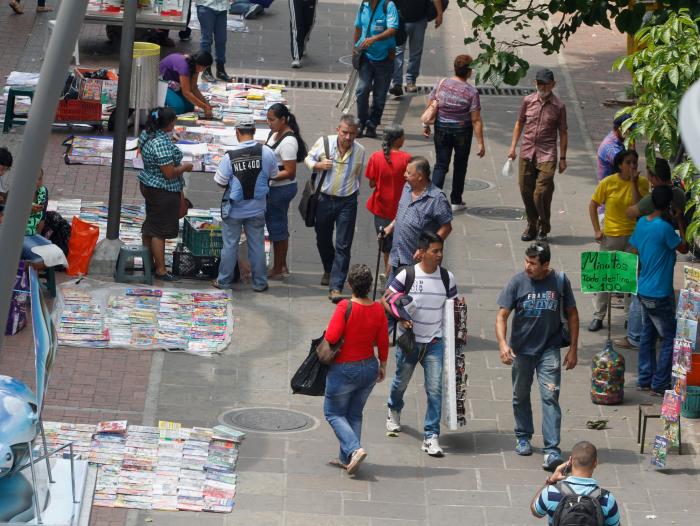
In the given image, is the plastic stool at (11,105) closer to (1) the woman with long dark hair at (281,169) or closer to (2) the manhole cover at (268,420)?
(1) the woman with long dark hair at (281,169)

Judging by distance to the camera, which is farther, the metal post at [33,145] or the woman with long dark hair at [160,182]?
the woman with long dark hair at [160,182]

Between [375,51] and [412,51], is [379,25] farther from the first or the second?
[412,51]

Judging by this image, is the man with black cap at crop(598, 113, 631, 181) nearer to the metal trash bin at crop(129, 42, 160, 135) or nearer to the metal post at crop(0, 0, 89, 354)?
the metal trash bin at crop(129, 42, 160, 135)

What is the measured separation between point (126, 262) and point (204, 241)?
82 centimetres

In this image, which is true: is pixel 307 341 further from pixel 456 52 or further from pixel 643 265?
pixel 456 52

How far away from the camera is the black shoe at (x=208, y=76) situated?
21538mm

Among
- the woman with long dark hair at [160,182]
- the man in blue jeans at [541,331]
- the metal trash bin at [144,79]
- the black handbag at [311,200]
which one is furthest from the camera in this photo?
the metal trash bin at [144,79]

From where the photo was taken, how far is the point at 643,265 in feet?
40.8

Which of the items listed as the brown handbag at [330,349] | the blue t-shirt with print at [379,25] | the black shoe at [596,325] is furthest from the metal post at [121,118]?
the blue t-shirt with print at [379,25]

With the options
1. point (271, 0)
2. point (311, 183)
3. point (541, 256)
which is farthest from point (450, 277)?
point (271, 0)

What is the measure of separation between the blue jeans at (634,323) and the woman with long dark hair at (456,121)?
3372mm

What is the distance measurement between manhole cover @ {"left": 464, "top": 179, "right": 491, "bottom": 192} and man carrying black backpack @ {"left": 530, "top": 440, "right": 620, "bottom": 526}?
9.67m

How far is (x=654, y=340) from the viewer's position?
12.6 m

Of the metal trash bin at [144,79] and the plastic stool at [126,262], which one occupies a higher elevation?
the metal trash bin at [144,79]
